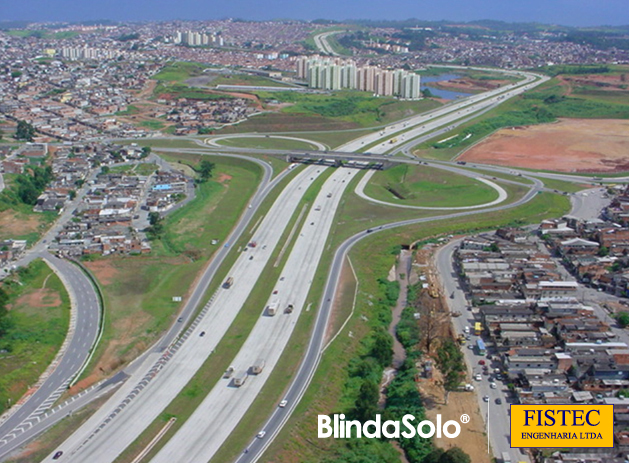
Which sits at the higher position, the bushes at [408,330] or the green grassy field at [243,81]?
the green grassy field at [243,81]

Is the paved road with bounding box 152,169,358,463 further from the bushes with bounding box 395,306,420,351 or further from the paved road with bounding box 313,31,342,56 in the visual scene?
the paved road with bounding box 313,31,342,56

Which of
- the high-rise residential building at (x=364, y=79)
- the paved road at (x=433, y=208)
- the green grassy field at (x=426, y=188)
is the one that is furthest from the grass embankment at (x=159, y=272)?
the high-rise residential building at (x=364, y=79)

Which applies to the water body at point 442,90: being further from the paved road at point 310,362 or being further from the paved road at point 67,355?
the paved road at point 67,355

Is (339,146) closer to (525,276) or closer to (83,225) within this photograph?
(83,225)

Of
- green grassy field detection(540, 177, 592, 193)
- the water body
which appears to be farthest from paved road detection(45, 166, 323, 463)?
the water body

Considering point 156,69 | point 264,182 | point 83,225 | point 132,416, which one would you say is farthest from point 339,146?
point 156,69

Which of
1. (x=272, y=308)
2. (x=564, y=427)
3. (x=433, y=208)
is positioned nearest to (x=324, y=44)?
(x=433, y=208)

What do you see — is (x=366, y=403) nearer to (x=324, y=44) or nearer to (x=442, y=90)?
(x=442, y=90)
